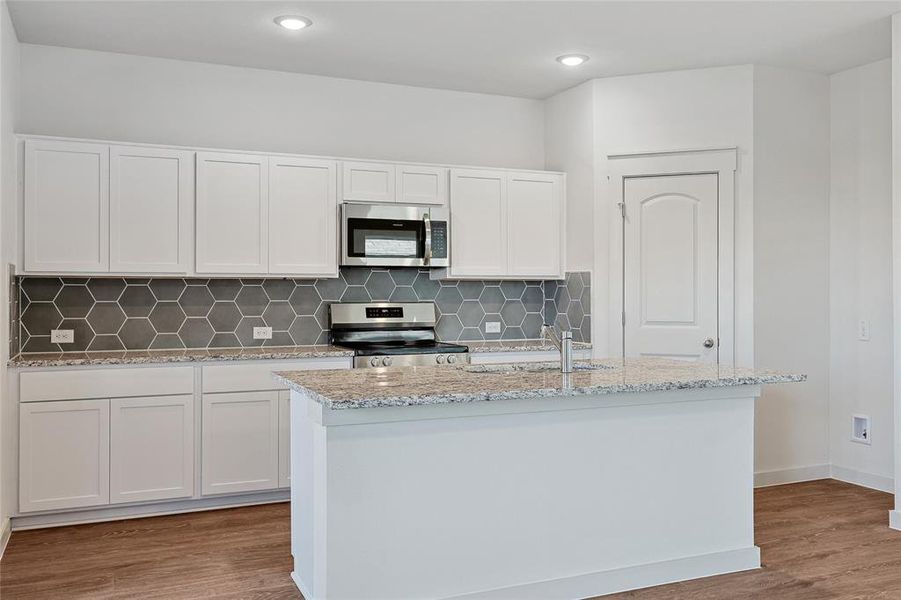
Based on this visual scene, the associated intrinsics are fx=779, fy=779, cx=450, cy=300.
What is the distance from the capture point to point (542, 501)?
3.01m

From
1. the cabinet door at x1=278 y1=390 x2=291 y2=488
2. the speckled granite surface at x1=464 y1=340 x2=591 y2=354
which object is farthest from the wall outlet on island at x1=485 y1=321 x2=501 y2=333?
the cabinet door at x1=278 y1=390 x2=291 y2=488

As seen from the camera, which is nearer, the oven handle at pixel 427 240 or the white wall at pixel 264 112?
the white wall at pixel 264 112

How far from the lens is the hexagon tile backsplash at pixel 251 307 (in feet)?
14.8

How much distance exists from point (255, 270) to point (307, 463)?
1947 millimetres

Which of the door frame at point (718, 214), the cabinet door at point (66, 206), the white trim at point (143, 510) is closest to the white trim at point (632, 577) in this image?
the door frame at point (718, 214)

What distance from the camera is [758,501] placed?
15.1 feet

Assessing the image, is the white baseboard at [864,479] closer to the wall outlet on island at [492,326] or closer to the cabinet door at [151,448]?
the wall outlet on island at [492,326]

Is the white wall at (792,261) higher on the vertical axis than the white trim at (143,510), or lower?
higher

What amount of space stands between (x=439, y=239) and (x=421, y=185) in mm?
370

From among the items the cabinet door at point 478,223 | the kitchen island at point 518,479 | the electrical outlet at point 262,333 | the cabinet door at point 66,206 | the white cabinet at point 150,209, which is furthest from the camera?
the cabinet door at point 478,223

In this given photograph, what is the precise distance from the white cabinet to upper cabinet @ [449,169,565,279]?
5.51ft

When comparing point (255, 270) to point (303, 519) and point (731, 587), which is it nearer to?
point (303, 519)

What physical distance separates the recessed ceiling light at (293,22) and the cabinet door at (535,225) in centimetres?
175

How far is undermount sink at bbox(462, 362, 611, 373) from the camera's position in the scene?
3396 mm
